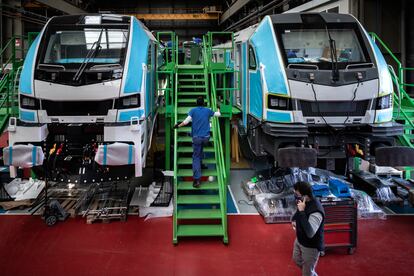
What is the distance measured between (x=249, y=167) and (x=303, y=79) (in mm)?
4534

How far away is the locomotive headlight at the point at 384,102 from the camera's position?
22.8 ft

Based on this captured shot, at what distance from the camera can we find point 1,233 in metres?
6.61

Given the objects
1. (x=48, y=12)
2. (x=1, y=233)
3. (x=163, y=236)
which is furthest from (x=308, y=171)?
(x=48, y=12)

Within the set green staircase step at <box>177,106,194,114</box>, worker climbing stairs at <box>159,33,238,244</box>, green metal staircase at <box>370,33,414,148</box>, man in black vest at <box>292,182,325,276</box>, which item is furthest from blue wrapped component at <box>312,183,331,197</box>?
green staircase step at <box>177,106,194,114</box>

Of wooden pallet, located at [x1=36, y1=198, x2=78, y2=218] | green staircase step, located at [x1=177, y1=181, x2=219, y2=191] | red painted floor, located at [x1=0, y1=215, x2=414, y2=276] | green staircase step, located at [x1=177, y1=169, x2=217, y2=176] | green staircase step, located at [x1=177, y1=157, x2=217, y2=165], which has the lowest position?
red painted floor, located at [x1=0, y1=215, x2=414, y2=276]

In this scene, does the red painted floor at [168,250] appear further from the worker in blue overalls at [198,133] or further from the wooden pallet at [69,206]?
the worker in blue overalls at [198,133]

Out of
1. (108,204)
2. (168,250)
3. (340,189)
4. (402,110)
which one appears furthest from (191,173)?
(402,110)

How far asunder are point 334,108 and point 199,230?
3137mm

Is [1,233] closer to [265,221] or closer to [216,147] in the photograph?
[216,147]

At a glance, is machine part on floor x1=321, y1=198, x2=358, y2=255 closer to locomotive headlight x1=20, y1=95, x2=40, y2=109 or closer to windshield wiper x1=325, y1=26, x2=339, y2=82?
windshield wiper x1=325, y1=26, x2=339, y2=82

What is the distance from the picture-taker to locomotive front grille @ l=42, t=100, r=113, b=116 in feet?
22.3

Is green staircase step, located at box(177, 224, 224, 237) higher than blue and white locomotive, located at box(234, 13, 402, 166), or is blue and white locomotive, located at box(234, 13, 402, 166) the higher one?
blue and white locomotive, located at box(234, 13, 402, 166)

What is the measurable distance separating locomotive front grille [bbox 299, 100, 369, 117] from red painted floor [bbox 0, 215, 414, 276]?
2.01 m

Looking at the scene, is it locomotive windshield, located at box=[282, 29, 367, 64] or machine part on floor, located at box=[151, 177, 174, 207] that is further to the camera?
machine part on floor, located at box=[151, 177, 174, 207]
